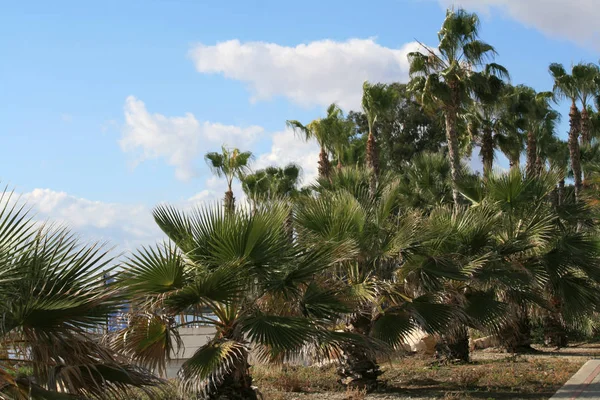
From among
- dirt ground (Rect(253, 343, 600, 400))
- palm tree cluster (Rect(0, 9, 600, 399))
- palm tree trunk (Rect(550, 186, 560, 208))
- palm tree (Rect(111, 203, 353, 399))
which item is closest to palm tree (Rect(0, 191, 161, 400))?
palm tree cluster (Rect(0, 9, 600, 399))

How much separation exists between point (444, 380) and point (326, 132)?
78.3 ft

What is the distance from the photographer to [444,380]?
1496 cm

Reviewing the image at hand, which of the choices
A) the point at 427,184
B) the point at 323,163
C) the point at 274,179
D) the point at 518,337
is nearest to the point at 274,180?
the point at 274,179

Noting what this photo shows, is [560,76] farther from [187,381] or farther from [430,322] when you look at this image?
[187,381]

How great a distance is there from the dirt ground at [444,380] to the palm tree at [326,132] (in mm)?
19865

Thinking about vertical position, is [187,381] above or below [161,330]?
below

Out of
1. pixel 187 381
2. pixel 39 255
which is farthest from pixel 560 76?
pixel 39 255

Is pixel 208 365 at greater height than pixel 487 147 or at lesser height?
lesser

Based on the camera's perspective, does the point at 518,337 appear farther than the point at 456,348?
Yes

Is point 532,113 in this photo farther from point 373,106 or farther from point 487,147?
point 373,106

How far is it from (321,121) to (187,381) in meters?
29.2

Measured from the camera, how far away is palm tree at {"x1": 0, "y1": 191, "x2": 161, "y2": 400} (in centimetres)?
624

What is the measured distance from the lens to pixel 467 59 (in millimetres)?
25188

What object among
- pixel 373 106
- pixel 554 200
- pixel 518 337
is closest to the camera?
pixel 518 337
